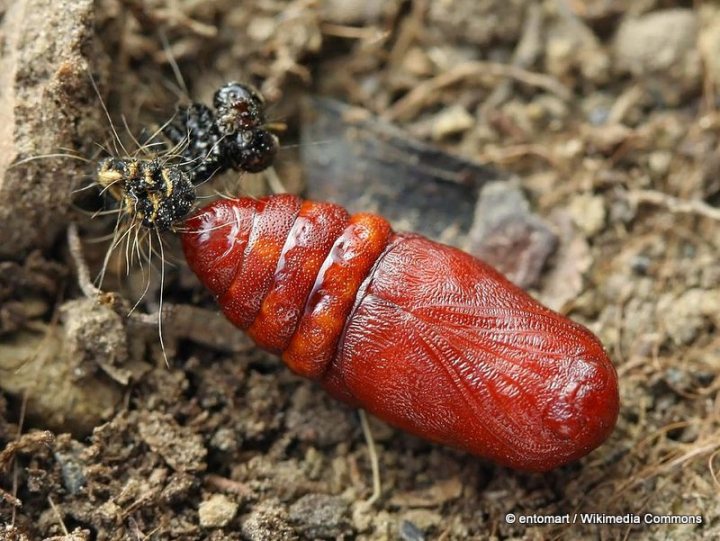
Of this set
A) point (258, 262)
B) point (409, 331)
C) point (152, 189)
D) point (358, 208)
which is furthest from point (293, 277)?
point (358, 208)

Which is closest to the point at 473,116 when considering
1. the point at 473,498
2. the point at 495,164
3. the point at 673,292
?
the point at 495,164

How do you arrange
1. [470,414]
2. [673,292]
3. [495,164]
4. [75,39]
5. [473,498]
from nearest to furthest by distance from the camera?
[470,414] < [75,39] < [473,498] < [673,292] < [495,164]

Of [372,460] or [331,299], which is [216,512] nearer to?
[372,460]

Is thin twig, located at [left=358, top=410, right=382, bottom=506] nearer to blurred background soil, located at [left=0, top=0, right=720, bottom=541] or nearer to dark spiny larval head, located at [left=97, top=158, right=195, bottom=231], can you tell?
blurred background soil, located at [left=0, top=0, right=720, bottom=541]

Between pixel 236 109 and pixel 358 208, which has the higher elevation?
pixel 236 109

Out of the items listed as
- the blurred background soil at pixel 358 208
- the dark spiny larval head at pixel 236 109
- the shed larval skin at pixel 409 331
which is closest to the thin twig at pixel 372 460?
the blurred background soil at pixel 358 208

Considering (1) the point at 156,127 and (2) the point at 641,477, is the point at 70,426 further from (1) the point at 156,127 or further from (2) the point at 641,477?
(2) the point at 641,477

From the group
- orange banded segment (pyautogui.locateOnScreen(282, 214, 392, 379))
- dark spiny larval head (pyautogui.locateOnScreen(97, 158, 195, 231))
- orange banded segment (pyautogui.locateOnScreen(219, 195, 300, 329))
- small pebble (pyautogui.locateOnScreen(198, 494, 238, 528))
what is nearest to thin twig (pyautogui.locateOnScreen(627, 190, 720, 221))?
orange banded segment (pyautogui.locateOnScreen(282, 214, 392, 379))
